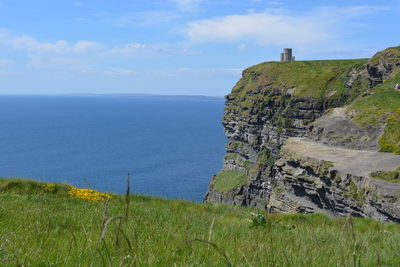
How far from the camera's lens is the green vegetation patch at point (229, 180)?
288ft

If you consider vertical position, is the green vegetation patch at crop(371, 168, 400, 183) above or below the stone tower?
below

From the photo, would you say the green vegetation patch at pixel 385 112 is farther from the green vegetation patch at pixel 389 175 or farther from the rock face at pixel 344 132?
the green vegetation patch at pixel 389 175

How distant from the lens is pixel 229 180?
92.4 metres

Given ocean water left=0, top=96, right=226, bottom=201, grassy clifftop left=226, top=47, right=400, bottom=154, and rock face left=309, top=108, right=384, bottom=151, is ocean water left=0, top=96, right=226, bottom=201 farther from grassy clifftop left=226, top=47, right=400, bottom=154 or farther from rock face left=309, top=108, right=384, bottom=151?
rock face left=309, top=108, right=384, bottom=151

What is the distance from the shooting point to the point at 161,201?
1585 cm

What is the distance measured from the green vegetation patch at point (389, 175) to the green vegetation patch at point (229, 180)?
6209cm

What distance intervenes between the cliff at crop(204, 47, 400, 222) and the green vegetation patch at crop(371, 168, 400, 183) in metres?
0.06

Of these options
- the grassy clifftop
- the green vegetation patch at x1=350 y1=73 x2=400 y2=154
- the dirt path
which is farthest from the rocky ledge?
the grassy clifftop

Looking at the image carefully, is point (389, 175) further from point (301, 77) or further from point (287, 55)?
point (287, 55)

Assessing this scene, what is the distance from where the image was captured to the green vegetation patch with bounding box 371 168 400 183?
23.2 meters

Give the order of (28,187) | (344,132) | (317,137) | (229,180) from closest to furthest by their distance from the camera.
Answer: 1. (28,187)
2. (344,132)
3. (317,137)
4. (229,180)

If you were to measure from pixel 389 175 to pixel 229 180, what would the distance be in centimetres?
6947

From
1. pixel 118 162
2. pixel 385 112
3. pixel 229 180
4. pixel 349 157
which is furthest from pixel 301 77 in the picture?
pixel 118 162

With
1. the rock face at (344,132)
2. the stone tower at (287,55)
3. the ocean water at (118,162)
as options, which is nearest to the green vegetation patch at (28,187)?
the rock face at (344,132)
